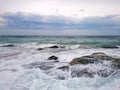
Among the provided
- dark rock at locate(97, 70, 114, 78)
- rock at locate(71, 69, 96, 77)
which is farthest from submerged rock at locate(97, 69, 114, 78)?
rock at locate(71, 69, 96, 77)

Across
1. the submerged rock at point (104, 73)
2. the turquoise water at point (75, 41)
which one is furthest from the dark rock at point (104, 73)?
the turquoise water at point (75, 41)

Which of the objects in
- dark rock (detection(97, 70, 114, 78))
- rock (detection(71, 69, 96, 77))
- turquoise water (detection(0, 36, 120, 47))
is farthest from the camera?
turquoise water (detection(0, 36, 120, 47))

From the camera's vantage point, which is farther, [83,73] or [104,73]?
[104,73]

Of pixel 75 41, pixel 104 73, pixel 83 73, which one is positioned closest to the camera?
pixel 83 73

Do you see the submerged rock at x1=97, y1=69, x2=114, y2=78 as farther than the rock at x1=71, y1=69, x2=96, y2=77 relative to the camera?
Yes

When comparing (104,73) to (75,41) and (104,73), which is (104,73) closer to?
(104,73)

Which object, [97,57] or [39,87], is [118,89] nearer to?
[39,87]

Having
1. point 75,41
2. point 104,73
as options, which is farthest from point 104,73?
point 75,41

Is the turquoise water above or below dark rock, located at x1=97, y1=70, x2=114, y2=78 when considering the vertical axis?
below

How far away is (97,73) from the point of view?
7.66 meters

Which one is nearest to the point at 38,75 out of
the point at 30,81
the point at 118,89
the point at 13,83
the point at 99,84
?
the point at 30,81

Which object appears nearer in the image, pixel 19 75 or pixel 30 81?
pixel 30 81

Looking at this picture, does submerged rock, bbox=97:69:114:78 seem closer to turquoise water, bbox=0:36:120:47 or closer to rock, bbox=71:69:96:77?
rock, bbox=71:69:96:77

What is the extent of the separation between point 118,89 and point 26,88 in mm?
3437
